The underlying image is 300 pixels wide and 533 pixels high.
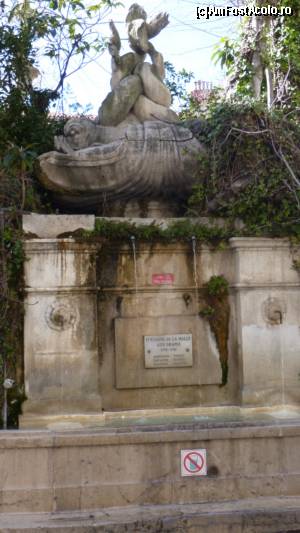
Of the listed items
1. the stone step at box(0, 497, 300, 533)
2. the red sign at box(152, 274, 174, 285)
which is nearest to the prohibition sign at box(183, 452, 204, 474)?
the stone step at box(0, 497, 300, 533)

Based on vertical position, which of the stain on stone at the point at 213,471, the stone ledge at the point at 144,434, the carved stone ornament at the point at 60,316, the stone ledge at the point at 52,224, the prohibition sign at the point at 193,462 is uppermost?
the stone ledge at the point at 52,224

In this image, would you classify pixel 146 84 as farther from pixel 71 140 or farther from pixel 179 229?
pixel 179 229

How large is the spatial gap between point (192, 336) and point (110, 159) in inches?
78.8

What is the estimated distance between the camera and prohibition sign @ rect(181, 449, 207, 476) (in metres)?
5.49

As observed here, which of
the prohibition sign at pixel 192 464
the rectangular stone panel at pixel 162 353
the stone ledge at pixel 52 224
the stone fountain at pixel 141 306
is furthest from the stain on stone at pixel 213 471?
the stone ledge at pixel 52 224

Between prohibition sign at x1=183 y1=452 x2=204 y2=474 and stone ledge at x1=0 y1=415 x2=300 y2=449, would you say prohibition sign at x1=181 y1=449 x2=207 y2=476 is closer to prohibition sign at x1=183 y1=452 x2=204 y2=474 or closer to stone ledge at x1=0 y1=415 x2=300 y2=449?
prohibition sign at x1=183 y1=452 x2=204 y2=474

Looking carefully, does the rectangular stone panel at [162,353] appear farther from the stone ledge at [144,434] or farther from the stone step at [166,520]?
the stone step at [166,520]

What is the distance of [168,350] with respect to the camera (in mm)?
7090

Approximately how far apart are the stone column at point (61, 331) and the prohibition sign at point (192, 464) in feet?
4.37

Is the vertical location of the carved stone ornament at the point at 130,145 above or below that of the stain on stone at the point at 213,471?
above

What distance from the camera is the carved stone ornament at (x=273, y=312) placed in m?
7.12

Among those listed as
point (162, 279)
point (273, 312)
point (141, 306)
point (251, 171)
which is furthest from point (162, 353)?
point (251, 171)

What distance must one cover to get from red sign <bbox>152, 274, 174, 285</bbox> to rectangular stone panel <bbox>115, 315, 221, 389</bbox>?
35 cm

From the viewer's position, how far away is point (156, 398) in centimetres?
705
